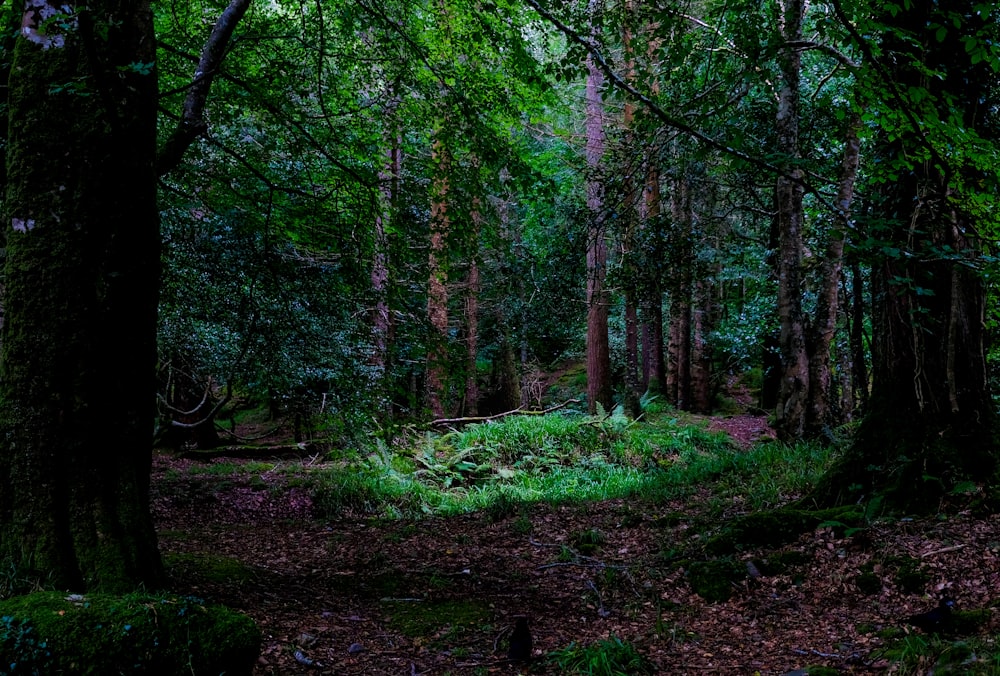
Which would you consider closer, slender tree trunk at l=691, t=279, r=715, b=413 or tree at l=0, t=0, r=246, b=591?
tree at l=0, t=0, r=246, b=591

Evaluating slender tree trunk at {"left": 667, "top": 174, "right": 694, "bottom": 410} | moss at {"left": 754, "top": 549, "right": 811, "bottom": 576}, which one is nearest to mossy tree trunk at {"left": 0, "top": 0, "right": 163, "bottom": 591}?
moss at {"left": 754, "top": 549, "right": 811, "bottom": 576}

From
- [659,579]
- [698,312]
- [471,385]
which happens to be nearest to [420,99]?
[659,579]

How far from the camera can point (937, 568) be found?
395 cm

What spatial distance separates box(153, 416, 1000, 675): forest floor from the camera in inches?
144

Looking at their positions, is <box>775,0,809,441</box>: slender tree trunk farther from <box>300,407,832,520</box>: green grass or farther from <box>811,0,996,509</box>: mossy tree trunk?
<box>811,0,996,509</box>: mossy tree trunk

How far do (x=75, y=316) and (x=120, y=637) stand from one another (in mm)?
1835

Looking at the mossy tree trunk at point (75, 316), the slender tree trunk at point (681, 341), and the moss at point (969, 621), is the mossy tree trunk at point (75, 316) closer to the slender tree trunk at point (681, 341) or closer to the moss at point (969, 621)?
the moss at point (969, 621)

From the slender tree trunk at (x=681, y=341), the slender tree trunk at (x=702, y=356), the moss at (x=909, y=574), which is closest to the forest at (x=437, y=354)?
the moss at (x=909, y=574)

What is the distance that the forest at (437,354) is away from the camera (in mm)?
3500

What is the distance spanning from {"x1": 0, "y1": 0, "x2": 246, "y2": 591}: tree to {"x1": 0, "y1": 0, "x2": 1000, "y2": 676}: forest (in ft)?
0.06

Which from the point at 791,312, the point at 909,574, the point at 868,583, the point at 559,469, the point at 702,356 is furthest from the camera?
the point at 702,356

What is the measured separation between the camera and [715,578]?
4699mm

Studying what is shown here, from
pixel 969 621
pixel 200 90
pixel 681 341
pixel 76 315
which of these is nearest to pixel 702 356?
pixel 681 341

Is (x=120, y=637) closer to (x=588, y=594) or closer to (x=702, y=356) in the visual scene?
(x=588, y=594)
